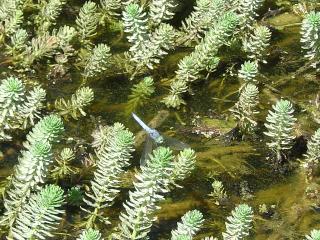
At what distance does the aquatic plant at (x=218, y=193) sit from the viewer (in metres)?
6.50

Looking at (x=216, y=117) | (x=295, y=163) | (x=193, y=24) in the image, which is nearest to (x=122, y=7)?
(x=193, y=24)

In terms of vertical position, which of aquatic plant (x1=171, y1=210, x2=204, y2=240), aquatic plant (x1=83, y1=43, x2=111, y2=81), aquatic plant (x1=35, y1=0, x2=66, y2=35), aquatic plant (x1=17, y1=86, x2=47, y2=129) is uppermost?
aquatic plant (x1=17, y1=86, x2=47, y2=129)

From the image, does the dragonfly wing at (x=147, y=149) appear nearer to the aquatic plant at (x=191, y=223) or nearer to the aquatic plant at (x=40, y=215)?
the aquatic plant at (x=191, y=223)

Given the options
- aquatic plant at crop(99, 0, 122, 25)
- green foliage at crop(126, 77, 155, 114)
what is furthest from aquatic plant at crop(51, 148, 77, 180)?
aquatic plant at crop(99, 0, 122, 25)

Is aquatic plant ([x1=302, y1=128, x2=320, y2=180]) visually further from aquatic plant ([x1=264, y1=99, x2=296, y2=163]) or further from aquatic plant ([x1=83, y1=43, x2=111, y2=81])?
aquatic plant ([x1=83, y1=43, x2=111, y2=81])

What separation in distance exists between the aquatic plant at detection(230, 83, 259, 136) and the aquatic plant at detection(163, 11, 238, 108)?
0.56 m

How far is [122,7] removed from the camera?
343 inches

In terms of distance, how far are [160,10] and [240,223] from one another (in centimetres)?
356

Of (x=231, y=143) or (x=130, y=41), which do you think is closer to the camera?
(x=231, y=143)

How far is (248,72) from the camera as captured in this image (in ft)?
24.1

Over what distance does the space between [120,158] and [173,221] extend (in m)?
0.87

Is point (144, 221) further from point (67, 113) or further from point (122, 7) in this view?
point (122, 7)

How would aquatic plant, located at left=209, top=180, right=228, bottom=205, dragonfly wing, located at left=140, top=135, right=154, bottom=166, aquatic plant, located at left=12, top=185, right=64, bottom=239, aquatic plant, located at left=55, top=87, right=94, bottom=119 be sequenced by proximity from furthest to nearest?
aquatic plant, located at left=55, top=87, right=94, bottom=119
dragonfly wing, located at left=140, top=135, right=154, bottom=166
aquatic plant, located at left=209, top=180, right=228, bottom=205
aquatic plant, located at left=12, top=185, right=64, bottom=239

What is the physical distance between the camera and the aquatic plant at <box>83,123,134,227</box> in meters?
5.72
